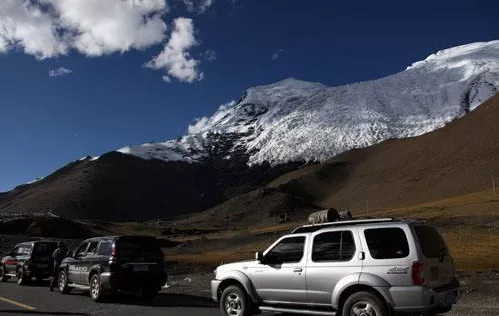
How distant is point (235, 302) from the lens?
12891 mm

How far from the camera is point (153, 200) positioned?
198 metres

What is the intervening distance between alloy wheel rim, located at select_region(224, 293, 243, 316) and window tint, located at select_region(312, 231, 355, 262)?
213cm

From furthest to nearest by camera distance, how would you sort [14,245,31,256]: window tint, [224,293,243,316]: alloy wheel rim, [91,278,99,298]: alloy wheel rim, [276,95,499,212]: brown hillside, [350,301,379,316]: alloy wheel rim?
[276,95,499,212]: brown hillside < [14,245,31,256]: window tint < [91,278,99,298]: alloy wheel rim < [224,293,243,316]: alloy wheel rim < [350,301,379,316]: alloy wheel rim

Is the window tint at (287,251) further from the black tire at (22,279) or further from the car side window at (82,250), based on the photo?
the black tire at (22,279)


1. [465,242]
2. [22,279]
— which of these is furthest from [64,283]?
[465,242]

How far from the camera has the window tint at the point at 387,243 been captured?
1069 cm

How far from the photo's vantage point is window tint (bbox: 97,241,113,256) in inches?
698

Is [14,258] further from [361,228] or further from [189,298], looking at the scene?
[361,228]

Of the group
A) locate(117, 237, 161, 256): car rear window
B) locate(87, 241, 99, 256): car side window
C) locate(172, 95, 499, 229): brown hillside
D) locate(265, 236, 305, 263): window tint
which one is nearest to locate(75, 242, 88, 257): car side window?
locate(87, 241, 99, 256): car side window

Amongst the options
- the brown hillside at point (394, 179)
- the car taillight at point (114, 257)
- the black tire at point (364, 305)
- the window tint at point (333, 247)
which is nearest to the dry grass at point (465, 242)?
the car taillight at point (114, 257)

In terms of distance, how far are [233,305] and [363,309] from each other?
326 cm

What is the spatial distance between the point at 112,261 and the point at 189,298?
310 centimetres

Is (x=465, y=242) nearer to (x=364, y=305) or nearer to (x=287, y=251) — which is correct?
(x=287, y=251)

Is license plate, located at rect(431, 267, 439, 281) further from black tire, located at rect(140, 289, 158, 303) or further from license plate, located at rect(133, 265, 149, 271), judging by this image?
black tire, located at rect(140, 289, 158, 303)
